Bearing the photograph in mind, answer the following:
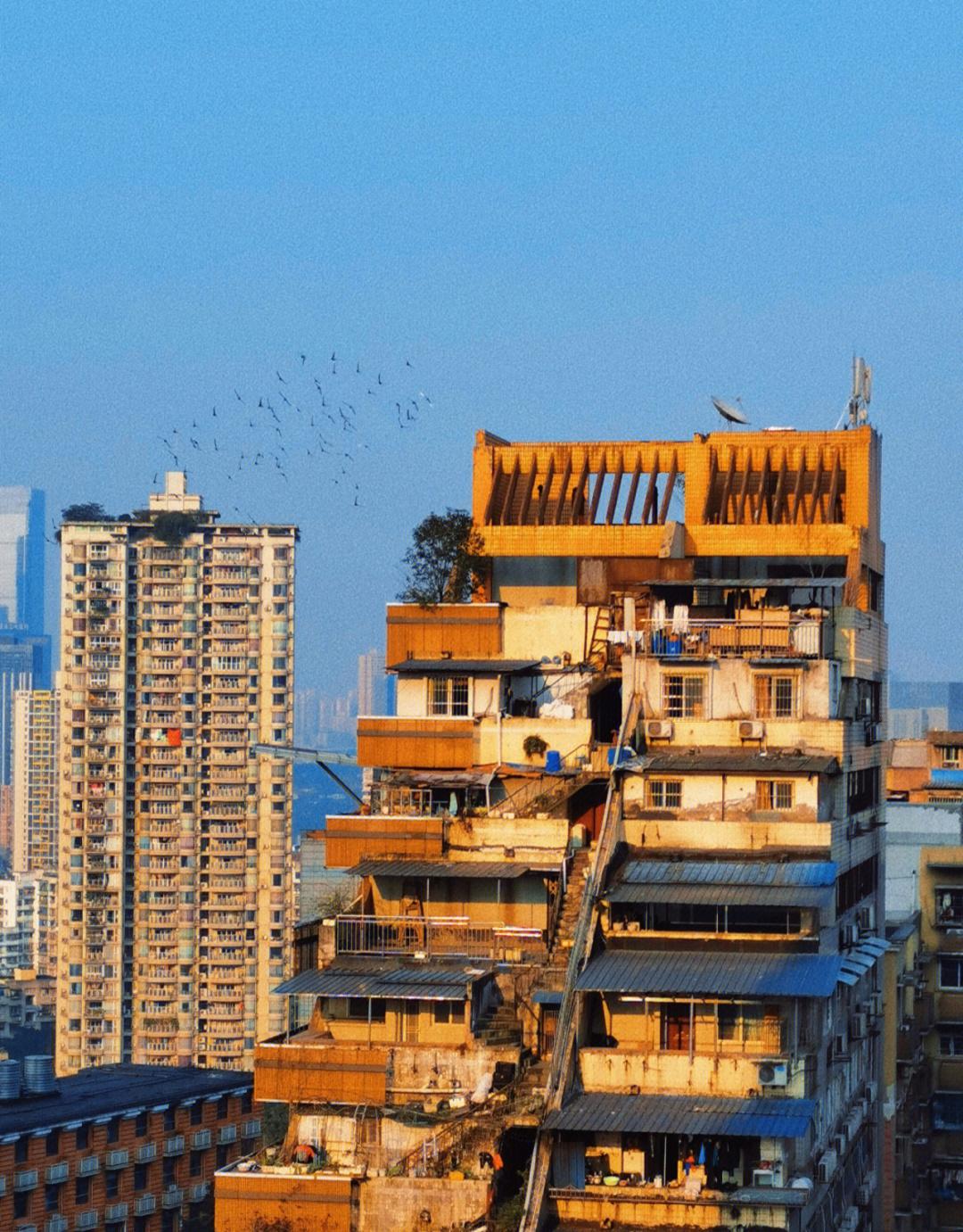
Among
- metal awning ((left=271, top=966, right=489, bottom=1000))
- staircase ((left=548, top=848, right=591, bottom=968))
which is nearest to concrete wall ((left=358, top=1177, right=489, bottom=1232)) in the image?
metal awning ((left=271, top=966, right=489, bottom=1000))

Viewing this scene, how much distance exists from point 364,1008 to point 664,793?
9.75 meters

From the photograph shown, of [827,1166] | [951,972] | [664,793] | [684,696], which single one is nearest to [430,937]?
[664,793]

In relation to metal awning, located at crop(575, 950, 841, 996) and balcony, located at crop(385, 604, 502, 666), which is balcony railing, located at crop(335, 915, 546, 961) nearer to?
metal awning, located at crop(575, 950, 841, 996)

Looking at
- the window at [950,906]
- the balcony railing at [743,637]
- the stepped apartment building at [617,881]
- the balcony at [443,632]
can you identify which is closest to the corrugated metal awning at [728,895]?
the stepped apartment building at [617,881]

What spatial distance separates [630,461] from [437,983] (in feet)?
65.2

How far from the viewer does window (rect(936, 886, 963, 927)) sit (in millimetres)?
92625

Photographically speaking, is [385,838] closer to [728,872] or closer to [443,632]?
[443,632]

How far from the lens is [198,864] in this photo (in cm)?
19725

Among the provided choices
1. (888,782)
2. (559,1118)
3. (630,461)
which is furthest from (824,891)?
(888,782)

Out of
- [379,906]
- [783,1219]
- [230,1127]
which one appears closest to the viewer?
[783,1219]

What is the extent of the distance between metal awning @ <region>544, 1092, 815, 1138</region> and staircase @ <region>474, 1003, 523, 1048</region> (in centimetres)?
283

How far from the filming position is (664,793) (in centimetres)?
6347

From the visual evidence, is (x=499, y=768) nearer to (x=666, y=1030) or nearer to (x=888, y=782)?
(x=666, y=1030)

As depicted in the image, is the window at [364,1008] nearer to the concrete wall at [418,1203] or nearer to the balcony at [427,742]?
the concrete wall at [418,1203]
